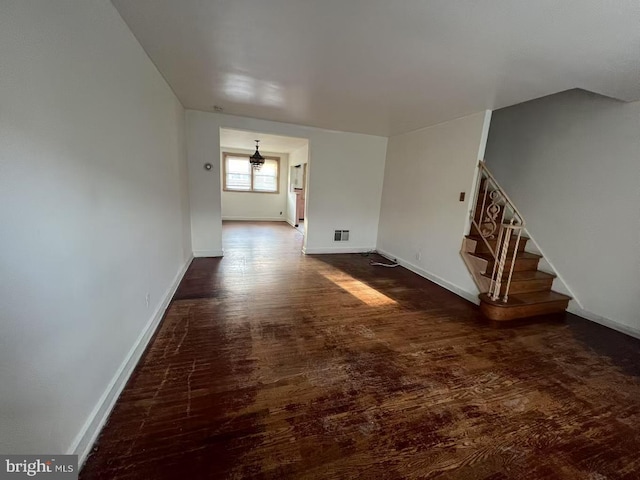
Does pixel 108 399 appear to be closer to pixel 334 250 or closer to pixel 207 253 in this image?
pixel 207 253

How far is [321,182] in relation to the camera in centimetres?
500

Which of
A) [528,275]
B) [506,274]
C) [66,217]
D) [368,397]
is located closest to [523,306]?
[506,274]

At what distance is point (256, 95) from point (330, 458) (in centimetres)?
348

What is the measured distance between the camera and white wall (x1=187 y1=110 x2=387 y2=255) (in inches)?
166

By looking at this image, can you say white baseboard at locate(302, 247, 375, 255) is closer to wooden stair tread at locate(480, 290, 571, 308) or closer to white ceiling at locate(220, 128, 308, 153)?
white ceiling at locate(220, 128, 308, 153)

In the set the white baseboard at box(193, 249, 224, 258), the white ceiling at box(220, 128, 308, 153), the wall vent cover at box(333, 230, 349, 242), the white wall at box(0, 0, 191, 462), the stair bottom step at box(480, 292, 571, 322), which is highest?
the white ceiling at box(220, 128, 308, 153)

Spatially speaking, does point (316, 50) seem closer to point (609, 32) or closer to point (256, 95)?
point (256, 95)

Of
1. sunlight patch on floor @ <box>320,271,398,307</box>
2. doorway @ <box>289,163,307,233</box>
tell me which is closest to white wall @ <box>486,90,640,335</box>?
sunlight patch on floor @ <box>320,271,398,307</box>

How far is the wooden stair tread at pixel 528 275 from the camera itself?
10.7ft

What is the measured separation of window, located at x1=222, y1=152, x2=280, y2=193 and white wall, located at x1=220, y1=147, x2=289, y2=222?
0.14m

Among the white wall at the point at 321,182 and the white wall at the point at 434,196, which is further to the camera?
the white wall at the point at 321,182

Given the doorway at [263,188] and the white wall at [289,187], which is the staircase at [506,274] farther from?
the doorway at [263,188]

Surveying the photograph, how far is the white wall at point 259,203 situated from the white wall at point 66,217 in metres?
6.89

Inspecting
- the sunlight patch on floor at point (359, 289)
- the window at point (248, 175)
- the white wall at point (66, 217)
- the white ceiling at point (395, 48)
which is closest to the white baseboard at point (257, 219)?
the window at point (248, 175)
